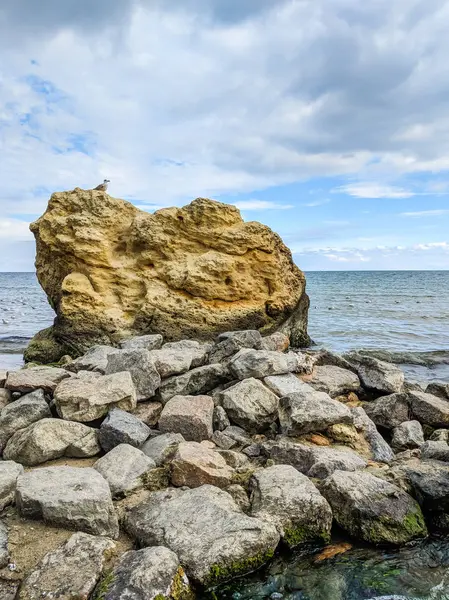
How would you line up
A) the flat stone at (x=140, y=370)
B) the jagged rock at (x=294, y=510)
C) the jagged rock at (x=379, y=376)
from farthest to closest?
1. the jagged rock at (x=379, y=376)
2. the flat stone at (x=140, y=370)
3. the jagged rock at (x=294, y=510)

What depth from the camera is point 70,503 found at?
4211 mm

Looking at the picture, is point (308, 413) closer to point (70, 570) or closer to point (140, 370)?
point (140, 370)

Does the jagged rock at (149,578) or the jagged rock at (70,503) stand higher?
the jagged rock at (70,503)

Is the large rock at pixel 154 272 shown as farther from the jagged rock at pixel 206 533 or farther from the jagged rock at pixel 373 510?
the jagged rock at pixel 206 533

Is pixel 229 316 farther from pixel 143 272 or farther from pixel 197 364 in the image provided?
pixel 197 364

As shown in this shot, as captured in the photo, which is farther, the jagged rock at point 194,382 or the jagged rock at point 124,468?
the jagged rock at point 194,382

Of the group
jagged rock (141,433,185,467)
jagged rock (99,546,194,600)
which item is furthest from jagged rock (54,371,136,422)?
jagged rock (99,546,194,600)

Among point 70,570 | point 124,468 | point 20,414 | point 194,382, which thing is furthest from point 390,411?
Answer: point 70,570

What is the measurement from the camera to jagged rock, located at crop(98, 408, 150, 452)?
5.80 m

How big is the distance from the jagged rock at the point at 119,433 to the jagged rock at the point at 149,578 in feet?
6.73

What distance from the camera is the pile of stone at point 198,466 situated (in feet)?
12.6

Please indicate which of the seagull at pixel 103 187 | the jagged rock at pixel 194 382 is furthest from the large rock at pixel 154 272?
the jagged rock at pixel 194 382

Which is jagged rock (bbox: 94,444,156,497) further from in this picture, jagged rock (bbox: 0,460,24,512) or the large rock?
the large rock

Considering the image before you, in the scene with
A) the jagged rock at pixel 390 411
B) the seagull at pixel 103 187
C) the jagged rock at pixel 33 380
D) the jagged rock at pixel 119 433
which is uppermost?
the seagull at pixel 103 187
